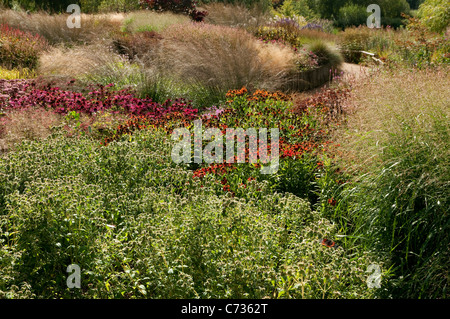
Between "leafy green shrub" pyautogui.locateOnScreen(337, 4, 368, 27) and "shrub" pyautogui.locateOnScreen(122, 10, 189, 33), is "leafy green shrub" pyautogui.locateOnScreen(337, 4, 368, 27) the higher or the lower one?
the higher one

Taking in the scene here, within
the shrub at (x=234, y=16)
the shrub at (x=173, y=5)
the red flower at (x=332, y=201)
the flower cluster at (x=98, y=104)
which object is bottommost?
the red flower at (x=332, y=201)

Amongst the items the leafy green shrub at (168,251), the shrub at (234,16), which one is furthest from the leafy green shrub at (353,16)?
the leafy green shrub at (168,251)

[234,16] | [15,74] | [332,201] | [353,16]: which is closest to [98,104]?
[15,74]

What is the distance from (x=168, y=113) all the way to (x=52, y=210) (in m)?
3.31

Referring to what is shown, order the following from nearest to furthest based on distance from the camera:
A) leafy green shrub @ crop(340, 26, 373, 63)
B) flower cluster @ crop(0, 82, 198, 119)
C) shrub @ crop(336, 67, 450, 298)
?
shrub @ crop(336, 67, 450, 298), flower cluster @ crop(0, 82, 198, 119), leafy green shrub @ crop(340, 26, 373, 63)

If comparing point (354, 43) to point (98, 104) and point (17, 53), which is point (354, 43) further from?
point (17, 53)

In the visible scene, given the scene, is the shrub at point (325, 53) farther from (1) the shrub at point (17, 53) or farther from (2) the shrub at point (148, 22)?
(1) the shrub at point (17, 53)

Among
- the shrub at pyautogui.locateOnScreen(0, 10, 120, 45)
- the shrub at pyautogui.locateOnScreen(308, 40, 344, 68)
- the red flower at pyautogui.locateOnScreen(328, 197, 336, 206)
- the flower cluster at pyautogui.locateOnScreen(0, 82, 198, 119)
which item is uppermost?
the shrub at pyautogui.locateOnScreen(0, 10, 120, 45)

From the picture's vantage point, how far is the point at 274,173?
425cm

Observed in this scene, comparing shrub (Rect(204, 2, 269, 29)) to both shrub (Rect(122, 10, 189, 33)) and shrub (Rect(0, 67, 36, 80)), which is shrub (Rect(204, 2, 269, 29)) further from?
shrub (Rect(0, 67, 36, 80))

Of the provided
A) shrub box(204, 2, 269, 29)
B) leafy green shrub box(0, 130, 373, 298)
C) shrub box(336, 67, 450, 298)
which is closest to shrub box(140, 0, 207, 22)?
shrub box(204, 2, 269, 29)

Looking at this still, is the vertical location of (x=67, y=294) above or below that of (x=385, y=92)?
below
